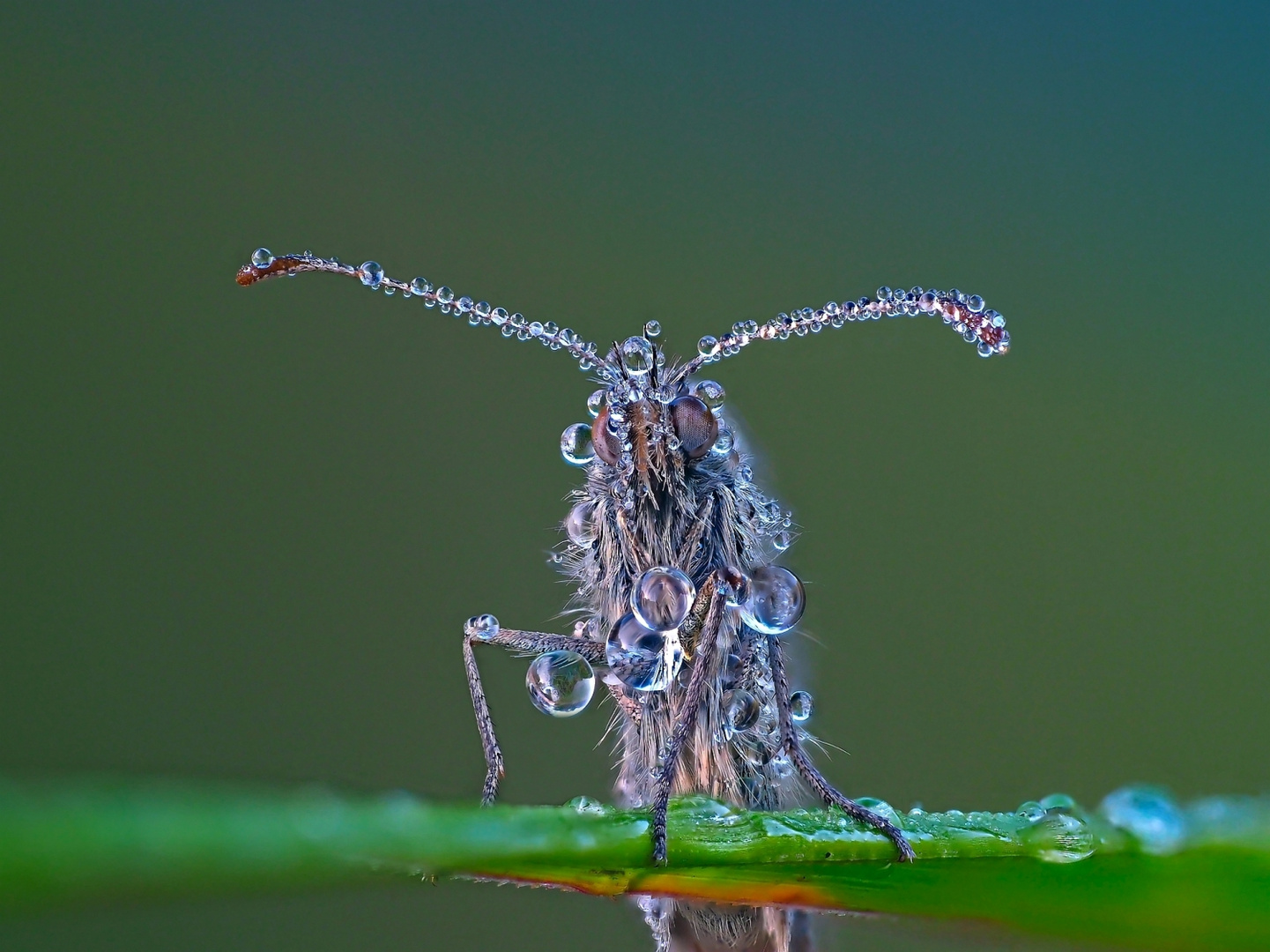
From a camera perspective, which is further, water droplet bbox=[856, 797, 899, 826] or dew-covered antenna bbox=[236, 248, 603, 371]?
dew-covered antenna bbox=[236, 248, 603, 371]

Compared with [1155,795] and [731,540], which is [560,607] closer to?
[731,540]

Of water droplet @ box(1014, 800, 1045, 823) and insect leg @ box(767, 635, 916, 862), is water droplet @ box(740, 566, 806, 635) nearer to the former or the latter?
insect leg @ box(767, 635, 916, 862)

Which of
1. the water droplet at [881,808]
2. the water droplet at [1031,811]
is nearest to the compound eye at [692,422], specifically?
the water droplet at [881,808]

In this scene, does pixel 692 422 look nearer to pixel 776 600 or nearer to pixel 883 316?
pixel 883 316

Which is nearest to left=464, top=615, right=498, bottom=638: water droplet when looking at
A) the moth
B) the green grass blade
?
the moth

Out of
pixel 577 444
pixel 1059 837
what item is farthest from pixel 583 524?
pixel 1059 837

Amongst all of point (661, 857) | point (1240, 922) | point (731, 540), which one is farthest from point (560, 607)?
point (1240, 922)

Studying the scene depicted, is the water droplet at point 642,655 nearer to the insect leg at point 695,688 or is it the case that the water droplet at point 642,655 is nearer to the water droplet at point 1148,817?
the insect leg at point 695,688
